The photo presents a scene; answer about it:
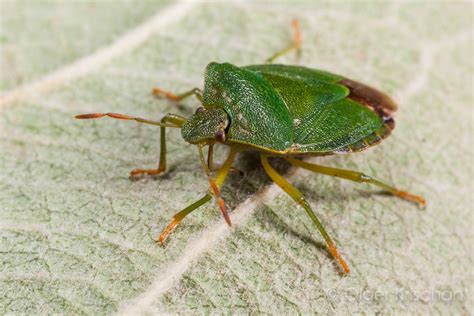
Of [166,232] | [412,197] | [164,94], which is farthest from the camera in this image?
[164,94]

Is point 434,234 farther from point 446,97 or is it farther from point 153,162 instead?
point 153,162

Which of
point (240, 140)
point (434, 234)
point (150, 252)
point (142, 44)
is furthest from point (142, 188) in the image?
point (434, 234)

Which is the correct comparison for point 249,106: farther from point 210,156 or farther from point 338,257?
point 338,257

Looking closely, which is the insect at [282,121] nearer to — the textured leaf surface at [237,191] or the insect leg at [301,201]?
the insect leg at [301,201]

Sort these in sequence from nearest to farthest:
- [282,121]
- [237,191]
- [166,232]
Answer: [166,232] < [282,121] < [237,191]

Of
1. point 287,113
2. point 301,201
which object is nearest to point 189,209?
point 301,201

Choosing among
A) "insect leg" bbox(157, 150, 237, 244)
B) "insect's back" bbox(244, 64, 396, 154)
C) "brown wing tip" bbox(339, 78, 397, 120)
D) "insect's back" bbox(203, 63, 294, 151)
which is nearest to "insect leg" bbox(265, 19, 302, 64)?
"insect's back" bbox(244, 64, 396, 154)
